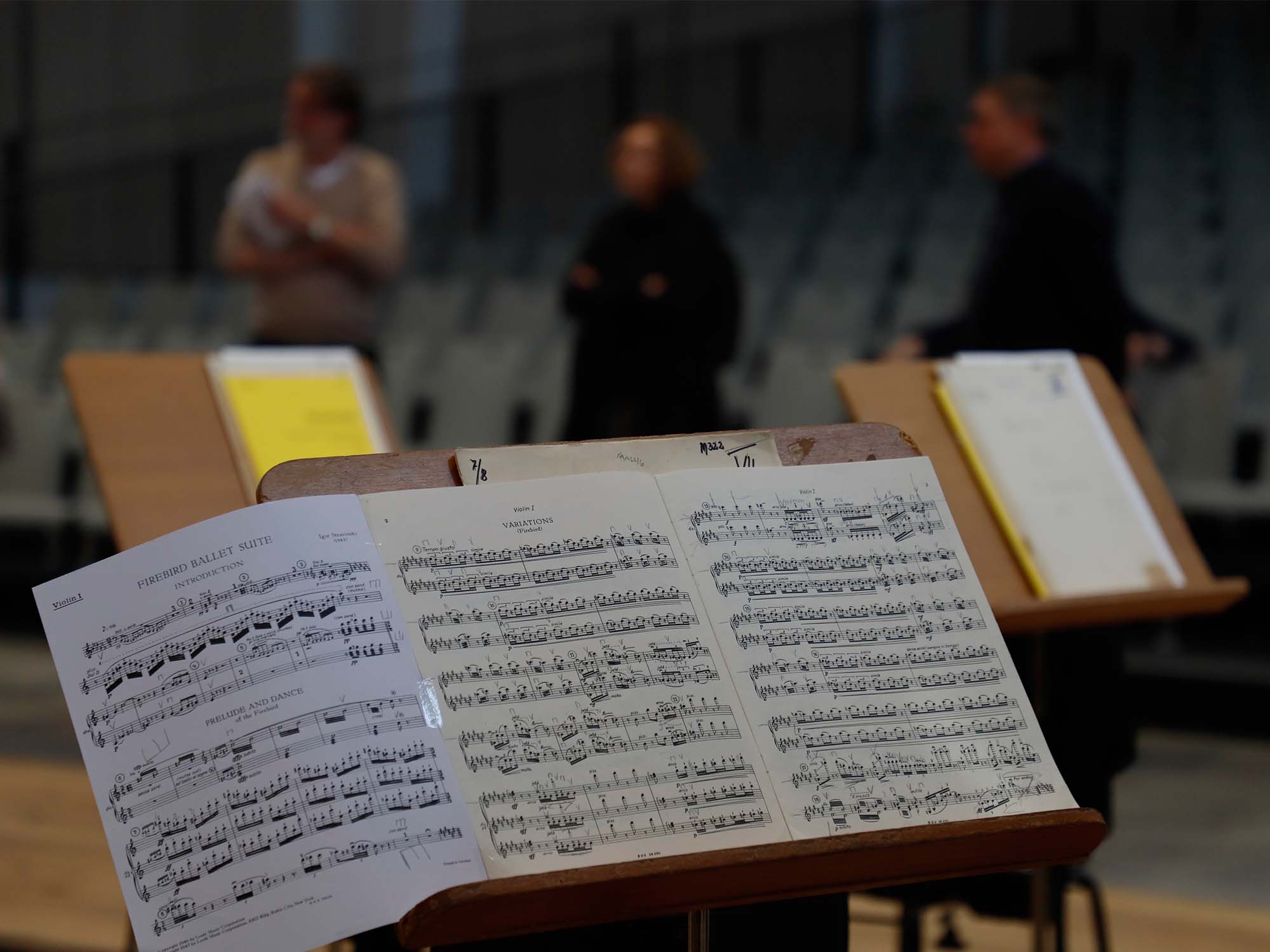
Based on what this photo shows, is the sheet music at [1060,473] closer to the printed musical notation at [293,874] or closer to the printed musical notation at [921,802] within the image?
the printed musical notation at [921,802]

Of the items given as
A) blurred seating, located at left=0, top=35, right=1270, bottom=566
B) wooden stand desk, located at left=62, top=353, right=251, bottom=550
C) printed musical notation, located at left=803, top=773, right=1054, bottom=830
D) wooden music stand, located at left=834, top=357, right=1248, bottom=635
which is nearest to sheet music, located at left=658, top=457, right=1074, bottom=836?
printed musical notation, located at left=803, top=773, right=1054, bottom=830

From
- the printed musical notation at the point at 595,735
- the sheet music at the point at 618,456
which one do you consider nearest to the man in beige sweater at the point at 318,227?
the sheet music at the point at 618,456

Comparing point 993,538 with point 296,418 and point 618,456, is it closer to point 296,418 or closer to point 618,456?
point 618,456

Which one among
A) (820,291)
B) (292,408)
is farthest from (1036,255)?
(820,291)

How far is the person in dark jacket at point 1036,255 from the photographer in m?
3.23

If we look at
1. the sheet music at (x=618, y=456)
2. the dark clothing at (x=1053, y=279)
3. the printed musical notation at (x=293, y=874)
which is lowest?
the printed musical notation at (x=293, y=874)

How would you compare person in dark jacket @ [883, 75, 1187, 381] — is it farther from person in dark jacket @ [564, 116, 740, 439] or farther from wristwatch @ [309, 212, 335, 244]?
wristwatch @ [309, 212, 335, 244]

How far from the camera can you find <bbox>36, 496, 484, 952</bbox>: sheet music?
3.79ft

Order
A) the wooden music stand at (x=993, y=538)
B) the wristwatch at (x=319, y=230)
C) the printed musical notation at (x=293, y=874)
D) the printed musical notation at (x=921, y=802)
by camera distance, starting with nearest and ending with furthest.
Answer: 1. the printed musical notation at (x=293, y=874)
2. the printed musical notation at (x=921, y=802)
3. the wooden music stand at (x=993, y=538)
4. the wristwatch at (x=319, y=230)

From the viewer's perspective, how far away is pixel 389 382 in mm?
5992

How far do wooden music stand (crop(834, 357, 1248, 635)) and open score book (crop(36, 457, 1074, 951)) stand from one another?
556 mm

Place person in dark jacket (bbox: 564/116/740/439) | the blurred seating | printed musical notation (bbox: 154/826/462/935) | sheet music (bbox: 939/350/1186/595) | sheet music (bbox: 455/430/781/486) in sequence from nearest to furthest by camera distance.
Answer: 1. printed musical notation (bbox: 154/826/462/935)
2. sheet music (bbox: 455/430/781/486)
3. sheet music (bbox: 939/350/1186/595)
4. person in dark jacket (bbox: 564/116/740/439)
5. the blurred seating

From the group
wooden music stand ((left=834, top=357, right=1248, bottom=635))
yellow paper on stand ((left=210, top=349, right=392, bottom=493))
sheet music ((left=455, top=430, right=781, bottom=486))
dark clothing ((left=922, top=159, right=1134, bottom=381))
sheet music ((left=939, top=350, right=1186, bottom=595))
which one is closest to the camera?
sheet music ((left=455, top=430, right=781, bottom=486))

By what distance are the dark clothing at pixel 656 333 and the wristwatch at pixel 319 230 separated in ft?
2.68
